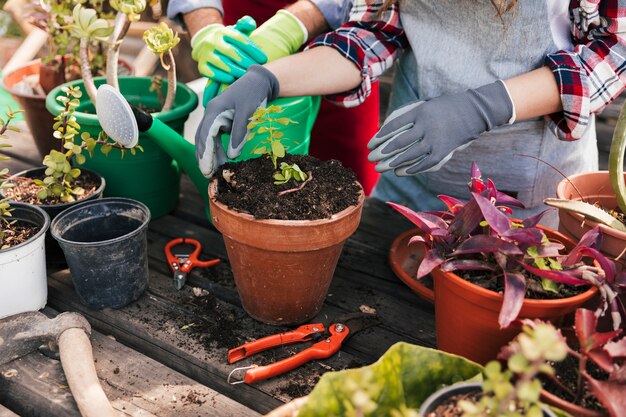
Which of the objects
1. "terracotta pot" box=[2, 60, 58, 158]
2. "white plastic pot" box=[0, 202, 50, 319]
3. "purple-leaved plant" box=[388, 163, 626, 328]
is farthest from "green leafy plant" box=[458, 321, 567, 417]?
"terracotta pot" box=[2, 60, 58, 158]

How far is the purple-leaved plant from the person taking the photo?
0.79 meters

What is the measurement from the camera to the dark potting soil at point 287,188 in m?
1.02

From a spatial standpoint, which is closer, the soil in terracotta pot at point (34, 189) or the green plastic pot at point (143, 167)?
the soil in terracotta pot at point (34, 189)

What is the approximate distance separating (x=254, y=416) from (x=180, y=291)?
386 mm

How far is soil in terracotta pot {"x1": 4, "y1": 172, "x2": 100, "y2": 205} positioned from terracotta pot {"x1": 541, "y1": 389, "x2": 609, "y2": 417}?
996 mm

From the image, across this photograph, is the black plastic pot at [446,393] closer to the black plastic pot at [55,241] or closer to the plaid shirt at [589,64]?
the plaid shirt at [589,64]

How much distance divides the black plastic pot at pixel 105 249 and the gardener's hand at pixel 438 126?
496mm

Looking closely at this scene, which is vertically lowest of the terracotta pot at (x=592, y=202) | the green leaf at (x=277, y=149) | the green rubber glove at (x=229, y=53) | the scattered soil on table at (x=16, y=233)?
the scattered soil on table at (x=16, y=233)

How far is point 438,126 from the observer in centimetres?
113

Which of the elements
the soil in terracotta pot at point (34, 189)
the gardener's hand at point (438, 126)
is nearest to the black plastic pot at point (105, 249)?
the soil in terracotta pot at point (34, 189)

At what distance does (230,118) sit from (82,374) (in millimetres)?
553

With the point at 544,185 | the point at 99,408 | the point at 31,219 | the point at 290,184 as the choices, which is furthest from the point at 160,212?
the point at 544,185

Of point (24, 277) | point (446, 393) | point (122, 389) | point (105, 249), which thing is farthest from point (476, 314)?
point (24, 277)

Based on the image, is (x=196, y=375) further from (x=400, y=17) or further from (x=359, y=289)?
(x=400, y=17)
